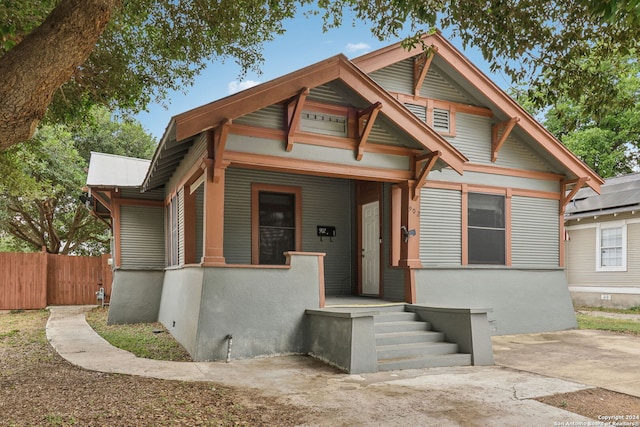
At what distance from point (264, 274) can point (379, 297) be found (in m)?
3.18

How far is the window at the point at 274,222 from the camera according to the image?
32.0ft

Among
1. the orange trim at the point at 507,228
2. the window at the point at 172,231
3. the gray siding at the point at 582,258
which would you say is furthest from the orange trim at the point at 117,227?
the gray siding at the point at 582,258

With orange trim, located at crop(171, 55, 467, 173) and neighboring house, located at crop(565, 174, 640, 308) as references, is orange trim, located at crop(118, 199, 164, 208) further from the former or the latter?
neighboring house, located at crop(565, 174, 640, 308)

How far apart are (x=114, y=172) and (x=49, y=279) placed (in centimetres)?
528

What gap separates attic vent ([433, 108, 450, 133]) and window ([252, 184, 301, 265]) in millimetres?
3505

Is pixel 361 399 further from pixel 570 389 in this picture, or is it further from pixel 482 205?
pixel 482 205

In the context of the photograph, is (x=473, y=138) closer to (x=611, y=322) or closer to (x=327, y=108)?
(x=327, y=108)

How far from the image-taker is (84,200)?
1287cm

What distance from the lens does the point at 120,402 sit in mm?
4648

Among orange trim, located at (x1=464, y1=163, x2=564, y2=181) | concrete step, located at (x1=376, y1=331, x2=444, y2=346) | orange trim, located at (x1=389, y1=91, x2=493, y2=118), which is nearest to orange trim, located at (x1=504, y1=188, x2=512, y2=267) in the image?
orange trim, located at (x1=464, y1=163, x2=564, y2=181)

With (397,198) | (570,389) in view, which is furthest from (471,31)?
(570,389)

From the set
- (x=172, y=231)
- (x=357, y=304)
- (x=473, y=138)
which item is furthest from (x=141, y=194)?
(x=473, y=138)

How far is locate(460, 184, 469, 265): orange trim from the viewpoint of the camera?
990 centimetres

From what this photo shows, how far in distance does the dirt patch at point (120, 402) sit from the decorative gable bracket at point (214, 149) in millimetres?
3129
